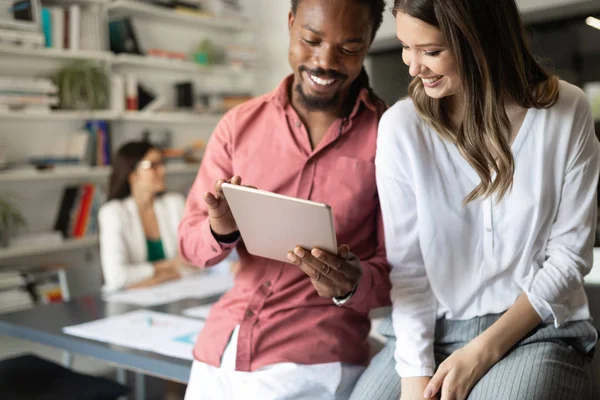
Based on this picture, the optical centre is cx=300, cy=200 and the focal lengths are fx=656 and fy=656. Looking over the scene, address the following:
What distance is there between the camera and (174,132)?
449 cm

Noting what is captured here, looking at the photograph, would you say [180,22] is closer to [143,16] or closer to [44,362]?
[143,16]

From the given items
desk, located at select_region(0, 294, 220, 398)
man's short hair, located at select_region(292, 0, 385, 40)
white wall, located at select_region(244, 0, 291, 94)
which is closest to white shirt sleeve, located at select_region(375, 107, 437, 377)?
man's short hair, located at select_region(292, 0, 385, 40)

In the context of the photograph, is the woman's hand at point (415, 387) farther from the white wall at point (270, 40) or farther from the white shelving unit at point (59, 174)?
the white wall at point (270, 40)

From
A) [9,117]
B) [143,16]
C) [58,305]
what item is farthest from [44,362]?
[143,16]

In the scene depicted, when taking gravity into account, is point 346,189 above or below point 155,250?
above

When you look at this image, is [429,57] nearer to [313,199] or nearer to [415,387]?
[313,199]

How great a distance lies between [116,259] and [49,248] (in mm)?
808

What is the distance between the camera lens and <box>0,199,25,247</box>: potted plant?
3.29 m

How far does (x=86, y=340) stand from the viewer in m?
1.76

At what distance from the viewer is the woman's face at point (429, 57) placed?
3.72ft

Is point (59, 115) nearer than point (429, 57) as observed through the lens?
No

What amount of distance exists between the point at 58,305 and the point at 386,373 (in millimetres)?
1346

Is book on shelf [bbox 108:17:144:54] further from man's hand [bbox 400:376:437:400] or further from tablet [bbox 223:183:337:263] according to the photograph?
man's hand [bbox 400:376:437:400]

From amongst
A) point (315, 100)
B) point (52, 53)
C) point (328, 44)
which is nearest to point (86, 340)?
point (315, 100)
